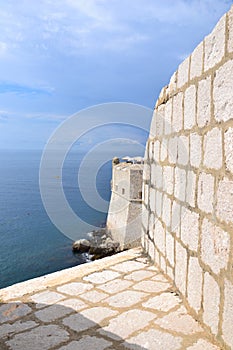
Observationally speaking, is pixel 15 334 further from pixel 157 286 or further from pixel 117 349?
pixel 157 286

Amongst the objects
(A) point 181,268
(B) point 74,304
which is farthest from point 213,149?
(B) point 74,304

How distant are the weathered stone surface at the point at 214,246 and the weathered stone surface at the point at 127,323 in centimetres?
68

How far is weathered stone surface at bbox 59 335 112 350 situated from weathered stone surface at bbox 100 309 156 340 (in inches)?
3.6

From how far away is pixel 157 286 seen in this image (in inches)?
119

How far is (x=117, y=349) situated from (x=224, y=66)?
1977 mm

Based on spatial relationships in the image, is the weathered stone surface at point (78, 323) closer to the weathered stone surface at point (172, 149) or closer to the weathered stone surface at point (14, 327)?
the weathered stone surface at point (14, 327)

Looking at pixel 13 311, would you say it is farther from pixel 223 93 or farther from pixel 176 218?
pixel 223 93

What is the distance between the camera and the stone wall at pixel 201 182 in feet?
6.31

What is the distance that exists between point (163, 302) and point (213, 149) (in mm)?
1447

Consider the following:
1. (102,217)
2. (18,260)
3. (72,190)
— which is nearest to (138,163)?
(18,260)

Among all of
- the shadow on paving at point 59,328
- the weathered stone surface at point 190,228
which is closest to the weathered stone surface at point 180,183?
the weathered stone surface at point 190,228

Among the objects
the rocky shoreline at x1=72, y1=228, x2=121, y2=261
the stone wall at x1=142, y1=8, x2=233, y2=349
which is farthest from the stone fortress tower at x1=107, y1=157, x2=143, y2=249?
the stone wall at x1=142, y1=8, x2=233, y2=349

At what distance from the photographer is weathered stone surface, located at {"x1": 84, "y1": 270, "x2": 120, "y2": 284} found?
3.26 m

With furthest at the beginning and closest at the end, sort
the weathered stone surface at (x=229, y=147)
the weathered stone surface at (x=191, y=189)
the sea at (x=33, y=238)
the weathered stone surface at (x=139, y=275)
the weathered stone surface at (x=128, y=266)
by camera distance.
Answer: the sea at (x=33, y=238), the weathered stone surface at (x=128, y=266), the weathered stone surface at (x=139, y=275), the weathered stone surface at (x=191, y=189), the weathered stone surface at (x=229, y=147)
